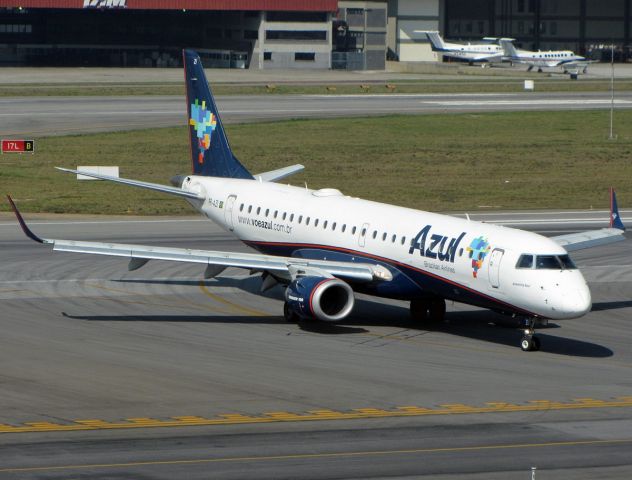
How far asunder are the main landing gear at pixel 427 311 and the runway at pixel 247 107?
6443cm

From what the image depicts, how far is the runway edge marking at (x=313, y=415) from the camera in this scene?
98.2 ft

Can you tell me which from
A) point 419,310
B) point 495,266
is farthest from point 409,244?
point 495,266

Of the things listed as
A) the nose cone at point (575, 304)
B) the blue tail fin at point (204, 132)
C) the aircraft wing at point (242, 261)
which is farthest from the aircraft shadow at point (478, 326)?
the blue tail fin at point (204, 132)

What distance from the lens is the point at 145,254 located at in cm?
4375

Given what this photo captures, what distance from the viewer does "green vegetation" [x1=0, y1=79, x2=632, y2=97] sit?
485ft

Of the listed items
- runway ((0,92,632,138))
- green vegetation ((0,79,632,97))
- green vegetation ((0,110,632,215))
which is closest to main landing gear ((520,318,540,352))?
green vegetation ((0,110,632,215))

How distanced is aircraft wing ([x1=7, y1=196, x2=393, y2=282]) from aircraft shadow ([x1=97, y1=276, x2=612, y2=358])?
2.03 metres

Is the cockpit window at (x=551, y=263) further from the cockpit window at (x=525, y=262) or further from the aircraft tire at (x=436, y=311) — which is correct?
the aircraft tire at (x=436, y=311)

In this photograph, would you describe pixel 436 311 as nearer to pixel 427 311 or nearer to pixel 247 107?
pixel 427 311

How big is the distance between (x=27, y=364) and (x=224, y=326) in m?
8.79

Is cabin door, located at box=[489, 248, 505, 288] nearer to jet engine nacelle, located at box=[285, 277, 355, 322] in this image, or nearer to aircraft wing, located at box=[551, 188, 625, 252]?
jet engine nacelle, located at box=[285, 277, 355, 322]

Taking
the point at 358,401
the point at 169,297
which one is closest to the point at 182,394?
the point at 358,401

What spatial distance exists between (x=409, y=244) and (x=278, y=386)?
32.6ft

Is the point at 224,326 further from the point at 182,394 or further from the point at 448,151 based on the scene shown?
the point at 448,151
